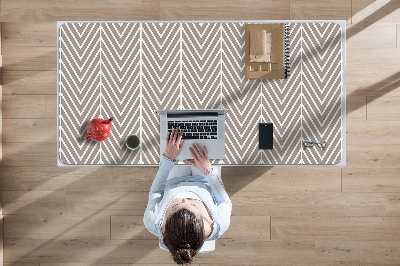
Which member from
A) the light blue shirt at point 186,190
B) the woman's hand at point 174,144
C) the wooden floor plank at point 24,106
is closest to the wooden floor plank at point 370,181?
the light blue shirt at point 186,190

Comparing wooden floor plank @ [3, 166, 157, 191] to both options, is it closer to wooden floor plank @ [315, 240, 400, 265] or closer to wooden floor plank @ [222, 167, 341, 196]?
wooden floor plank @ [222, 167, 341, 196]

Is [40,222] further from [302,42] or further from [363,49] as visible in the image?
[363,49]

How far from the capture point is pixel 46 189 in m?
2.54

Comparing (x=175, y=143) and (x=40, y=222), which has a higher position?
(x=175, y=143)

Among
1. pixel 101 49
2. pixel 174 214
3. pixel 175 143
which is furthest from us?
pixel 101 49

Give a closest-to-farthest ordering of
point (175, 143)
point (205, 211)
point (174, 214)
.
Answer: point (174, 214) → point (205, 211) → point (175, 143)

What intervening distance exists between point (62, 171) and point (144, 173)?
512mm

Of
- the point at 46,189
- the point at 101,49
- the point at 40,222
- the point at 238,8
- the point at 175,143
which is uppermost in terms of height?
the point at 238,8

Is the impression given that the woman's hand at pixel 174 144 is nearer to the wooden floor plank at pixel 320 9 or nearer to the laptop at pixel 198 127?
the laptop at pixel 198 127

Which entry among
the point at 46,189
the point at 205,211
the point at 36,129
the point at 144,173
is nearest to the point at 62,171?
the point at 46,189

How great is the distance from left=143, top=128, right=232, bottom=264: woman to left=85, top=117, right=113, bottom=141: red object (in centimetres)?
32

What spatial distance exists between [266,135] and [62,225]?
140 centimetres

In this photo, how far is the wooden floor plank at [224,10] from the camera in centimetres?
250

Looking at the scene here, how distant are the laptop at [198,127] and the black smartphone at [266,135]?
0.21m
